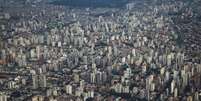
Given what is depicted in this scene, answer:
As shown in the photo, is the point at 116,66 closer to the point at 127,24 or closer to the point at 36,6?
the point at 127,24

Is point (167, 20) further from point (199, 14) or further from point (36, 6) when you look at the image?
point (36, 6)

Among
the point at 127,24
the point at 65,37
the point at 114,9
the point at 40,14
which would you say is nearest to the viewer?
the point at 65,37

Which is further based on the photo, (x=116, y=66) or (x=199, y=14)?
(x=199, y=14)

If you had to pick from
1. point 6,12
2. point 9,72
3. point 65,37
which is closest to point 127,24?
point 65,37

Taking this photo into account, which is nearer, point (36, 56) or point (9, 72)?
point (9, 72)

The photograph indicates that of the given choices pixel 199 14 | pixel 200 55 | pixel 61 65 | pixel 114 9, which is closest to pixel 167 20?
pixel 199 14

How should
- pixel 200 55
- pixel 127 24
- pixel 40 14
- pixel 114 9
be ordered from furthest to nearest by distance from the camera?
pixel 114 9, pixel 40 14, pixel 127 24, pixel 200 55
